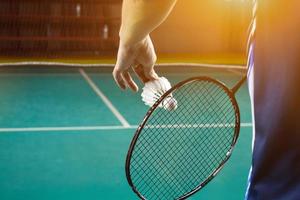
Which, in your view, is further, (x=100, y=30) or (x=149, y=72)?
(x=100, y=30)

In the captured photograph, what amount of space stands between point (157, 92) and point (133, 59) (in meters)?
0.28

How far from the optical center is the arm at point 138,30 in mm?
1173

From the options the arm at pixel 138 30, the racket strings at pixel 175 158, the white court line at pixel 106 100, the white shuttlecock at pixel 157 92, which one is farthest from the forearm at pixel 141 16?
the white court line at pixel 106 100

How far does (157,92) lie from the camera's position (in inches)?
66.6

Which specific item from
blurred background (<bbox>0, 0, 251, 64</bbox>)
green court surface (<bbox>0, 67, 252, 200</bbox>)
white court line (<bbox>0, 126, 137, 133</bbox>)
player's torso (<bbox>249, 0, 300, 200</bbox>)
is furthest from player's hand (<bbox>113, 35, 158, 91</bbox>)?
blurred background (<bbox>0, 0, 251, 64</bbox>)

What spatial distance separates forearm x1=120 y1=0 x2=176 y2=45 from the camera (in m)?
1.17

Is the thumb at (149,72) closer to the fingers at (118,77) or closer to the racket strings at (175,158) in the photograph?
the fingers at (118,77)

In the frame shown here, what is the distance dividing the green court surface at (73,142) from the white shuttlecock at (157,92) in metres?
1.83

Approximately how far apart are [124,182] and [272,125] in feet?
8.77

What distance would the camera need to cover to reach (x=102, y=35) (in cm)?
1149

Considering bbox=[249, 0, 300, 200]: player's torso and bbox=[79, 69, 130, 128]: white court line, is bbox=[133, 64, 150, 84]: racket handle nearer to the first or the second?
bbox=[249, 0, 300, 200]: player's torso

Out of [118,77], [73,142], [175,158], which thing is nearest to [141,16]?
[118,77]

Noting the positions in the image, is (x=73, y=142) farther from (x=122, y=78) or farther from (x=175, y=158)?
(x=122, y=78)

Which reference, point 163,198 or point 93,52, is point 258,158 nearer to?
point 163,198
